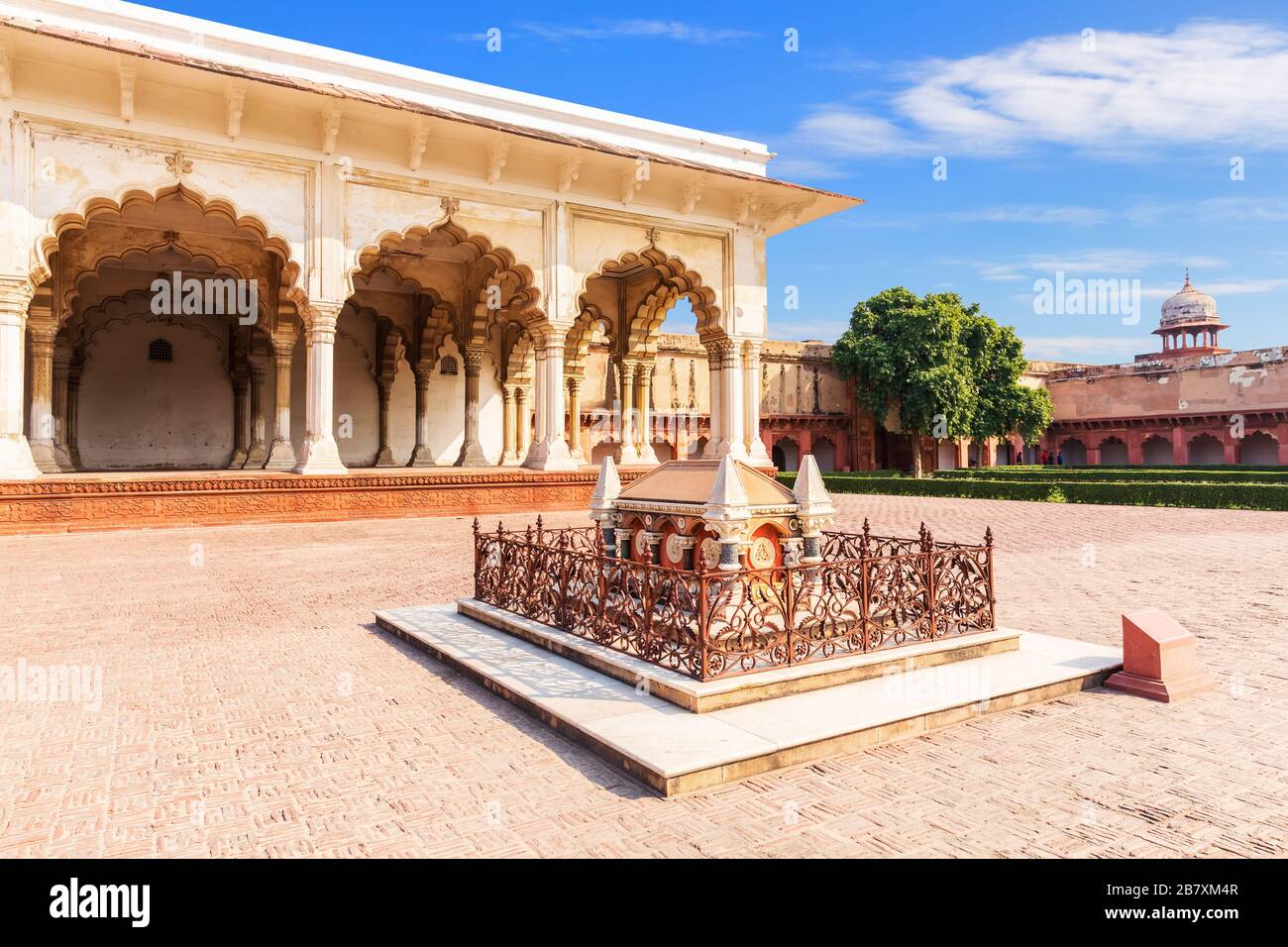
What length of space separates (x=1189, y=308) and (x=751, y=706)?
57.4 meters

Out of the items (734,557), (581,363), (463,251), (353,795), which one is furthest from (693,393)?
(353,795)

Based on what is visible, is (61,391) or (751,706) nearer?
(751,706)

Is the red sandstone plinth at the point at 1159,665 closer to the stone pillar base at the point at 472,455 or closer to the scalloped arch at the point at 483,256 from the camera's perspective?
the scalloped arch at the point at 483,256

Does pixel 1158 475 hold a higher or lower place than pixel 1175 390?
lower

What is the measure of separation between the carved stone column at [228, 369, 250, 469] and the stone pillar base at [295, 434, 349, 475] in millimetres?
A: 6872

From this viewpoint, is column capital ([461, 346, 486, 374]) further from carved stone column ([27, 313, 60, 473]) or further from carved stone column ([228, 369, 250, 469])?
carved stone column ([27, 313, 60, 473])

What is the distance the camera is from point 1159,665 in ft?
14.0

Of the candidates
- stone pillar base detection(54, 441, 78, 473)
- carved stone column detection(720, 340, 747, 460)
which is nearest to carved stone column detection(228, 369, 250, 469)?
stone pillar base detection(54, 441, 78, 473)

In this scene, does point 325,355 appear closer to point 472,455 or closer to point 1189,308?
point 472,455

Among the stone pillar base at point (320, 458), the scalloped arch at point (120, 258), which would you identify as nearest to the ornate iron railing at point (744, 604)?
the stone pillar base at point (320, 458)

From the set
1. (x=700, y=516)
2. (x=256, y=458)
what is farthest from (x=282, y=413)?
(x=700, y=516)

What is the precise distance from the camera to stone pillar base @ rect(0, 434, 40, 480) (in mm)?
10758

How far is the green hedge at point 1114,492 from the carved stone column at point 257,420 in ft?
54.1
